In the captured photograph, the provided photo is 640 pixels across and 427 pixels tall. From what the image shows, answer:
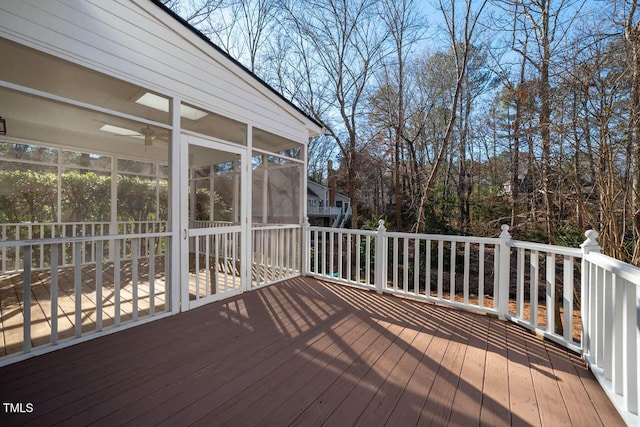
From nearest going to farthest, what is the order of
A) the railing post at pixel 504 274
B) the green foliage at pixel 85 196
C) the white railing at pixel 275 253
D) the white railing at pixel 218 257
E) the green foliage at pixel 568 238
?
the railing post at pixel 504 274
the white railing at pixel 218 257
the white railing at pixel 275 253
the green foliage at pixel 568 238
the green foliage at pixel 85 196

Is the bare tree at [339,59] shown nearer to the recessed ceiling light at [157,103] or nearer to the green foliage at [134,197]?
the green foliage at [134,197]

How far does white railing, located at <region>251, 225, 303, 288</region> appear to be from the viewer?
13.4ft

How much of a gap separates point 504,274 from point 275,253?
2911 millimetres

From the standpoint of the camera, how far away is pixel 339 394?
67.4 inches

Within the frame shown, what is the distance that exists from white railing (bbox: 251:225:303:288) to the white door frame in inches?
7.5

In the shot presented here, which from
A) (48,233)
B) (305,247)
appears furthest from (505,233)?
(48,233)

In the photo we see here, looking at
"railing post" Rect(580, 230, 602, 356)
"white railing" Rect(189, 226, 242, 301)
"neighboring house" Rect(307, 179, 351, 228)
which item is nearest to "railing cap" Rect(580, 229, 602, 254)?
"railing post" Rect(580, 230, 602, 356)

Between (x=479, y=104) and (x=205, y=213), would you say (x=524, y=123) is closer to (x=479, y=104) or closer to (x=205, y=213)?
(x=205, y=213)

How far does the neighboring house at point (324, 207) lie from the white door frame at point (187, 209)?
31.7 feet

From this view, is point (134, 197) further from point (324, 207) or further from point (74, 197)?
point (324, 207)

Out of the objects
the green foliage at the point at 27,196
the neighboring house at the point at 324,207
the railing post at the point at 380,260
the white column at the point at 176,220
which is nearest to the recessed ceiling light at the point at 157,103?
the white column at the point at 176,220

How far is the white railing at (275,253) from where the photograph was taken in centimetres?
407

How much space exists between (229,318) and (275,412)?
1.49 m

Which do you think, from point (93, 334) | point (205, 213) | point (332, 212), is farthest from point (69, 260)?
point (332, 212)
